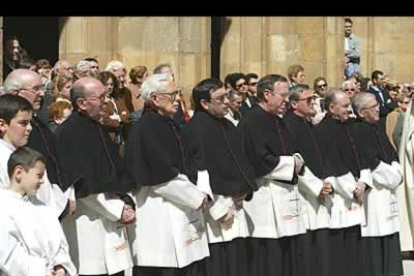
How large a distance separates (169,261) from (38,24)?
8.91m

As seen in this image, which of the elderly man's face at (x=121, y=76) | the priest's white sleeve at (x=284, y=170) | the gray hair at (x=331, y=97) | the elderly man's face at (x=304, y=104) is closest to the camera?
the priest's white sleeve at (x=284, y=170)

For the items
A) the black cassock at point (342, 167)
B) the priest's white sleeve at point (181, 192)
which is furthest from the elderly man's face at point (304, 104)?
the priest's white sleeve at point (181, 192)

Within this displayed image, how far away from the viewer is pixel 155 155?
967 cm

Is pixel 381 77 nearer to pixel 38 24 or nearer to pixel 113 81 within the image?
pixel 38 24

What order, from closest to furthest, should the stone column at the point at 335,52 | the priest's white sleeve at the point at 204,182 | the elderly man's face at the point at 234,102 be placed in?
the priest's white sleeve at the point at 204,182 → the elderly man's face at the point at 234,102 → the stone column at the point at 335,52

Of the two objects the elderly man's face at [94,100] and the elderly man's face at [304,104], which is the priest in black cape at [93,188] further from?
the elderly man's face at [304,104]

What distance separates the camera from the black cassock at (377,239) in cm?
1236

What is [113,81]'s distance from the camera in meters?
12.0

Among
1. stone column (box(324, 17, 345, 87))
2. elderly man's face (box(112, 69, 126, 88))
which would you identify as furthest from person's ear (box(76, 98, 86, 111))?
stone column (box(324, 17, 345, 87))

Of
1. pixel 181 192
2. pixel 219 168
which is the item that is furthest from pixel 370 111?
pixel 181 192

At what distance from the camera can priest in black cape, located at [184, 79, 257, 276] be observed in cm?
1043

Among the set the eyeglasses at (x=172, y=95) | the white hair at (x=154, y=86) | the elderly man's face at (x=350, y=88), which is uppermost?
the elderly man's face at (x=350, y=88)

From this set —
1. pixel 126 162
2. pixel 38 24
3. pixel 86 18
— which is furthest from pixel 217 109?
pixel 38 24

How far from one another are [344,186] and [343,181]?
51 mm
